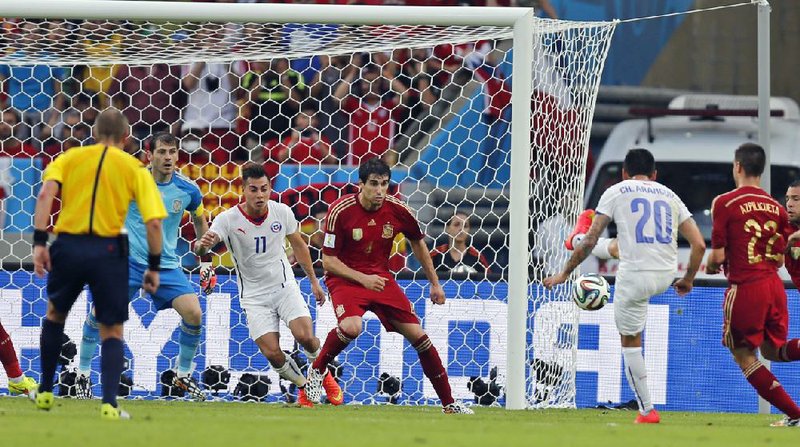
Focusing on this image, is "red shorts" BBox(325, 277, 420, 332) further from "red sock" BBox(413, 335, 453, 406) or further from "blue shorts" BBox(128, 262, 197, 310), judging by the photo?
"blue shorts" BBox(128, 262, 197, 310)

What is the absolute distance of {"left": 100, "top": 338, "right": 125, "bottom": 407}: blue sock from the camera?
875 centimetres

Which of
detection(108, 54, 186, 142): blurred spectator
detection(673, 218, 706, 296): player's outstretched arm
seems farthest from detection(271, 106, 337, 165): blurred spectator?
detection(673, 218, 706, 296): player's outstretched arm

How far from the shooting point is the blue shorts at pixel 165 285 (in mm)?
11758

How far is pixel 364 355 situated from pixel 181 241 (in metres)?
2.71

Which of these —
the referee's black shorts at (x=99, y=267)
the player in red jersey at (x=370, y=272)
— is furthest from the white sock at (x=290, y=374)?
the referee's black shorts at (x=99, y=267)

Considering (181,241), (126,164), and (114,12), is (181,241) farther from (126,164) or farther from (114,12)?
(126,164)

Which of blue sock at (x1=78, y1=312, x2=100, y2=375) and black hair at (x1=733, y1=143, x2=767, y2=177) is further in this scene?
blue sock at (x1=78, y1=312, x2=100, y2=375)

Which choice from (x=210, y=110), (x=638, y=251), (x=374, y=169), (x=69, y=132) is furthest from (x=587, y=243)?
(x=69, y=132)

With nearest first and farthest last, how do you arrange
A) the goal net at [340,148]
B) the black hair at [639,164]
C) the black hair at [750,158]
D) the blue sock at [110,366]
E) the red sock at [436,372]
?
the blue sock at [110,366] < the black hair at [639,164] < the black hair at [750,158] < the red sock at [436,372] < the goal net at [340,148]

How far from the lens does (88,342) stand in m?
11.9

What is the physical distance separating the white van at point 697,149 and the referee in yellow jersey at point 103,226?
818cm

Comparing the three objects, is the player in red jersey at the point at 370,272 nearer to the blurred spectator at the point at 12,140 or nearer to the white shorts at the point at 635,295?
the white shorts at the point at 635,295

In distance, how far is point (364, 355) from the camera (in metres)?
12.7

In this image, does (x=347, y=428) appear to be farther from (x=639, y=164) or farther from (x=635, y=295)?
(x=639, y=164)
